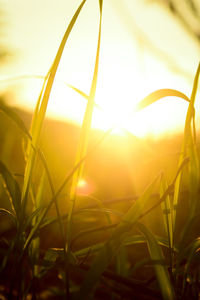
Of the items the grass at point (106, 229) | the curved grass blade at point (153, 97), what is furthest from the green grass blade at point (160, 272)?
Answer: the curved grass blade at point (153, 97)

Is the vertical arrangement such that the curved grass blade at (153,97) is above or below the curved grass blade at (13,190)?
above

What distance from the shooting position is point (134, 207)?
39cm

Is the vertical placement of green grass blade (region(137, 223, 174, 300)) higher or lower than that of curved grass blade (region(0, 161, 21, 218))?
lower

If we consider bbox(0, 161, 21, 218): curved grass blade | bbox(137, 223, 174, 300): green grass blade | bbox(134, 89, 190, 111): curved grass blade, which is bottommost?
bbox(137, 223, 174, 300): green grass blade

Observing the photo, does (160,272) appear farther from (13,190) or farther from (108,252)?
(13,190)

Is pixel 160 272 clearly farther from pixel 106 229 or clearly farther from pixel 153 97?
pixel 153 97

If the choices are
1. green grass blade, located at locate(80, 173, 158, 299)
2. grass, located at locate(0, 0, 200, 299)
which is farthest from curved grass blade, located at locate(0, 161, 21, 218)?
green grass blade, located at locate(80, 173, 158, 299)

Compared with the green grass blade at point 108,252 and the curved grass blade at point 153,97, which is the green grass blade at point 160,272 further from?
the curved grass blade at point 153,97

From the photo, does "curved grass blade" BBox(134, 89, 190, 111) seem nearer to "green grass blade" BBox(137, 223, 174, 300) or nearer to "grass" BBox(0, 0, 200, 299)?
"grass" BBox(0, 0, 200, 299)

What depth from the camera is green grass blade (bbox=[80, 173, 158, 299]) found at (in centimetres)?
31

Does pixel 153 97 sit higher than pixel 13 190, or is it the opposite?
pixel 153 97

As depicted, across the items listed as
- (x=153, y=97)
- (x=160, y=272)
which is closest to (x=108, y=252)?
(x=160, y=272)

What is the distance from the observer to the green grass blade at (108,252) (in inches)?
12.2

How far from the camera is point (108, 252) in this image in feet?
1.12
